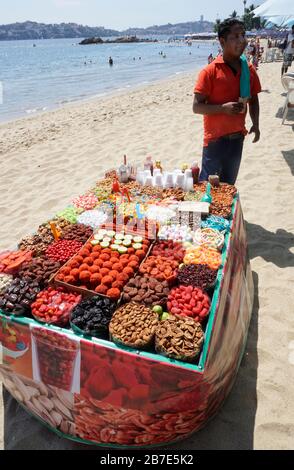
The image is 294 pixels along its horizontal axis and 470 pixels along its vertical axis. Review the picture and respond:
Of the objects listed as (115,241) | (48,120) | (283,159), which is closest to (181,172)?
(115,241)

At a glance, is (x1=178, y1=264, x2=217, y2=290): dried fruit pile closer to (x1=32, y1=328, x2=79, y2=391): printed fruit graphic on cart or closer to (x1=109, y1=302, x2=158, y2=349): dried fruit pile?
(x1=109, y1=302, x2=158, y2=349): dried fruit pile

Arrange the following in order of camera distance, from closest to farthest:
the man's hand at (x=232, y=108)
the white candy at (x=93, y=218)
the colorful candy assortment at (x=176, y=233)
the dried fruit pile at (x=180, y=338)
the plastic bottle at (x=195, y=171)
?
the dried fruit pile at (x=180, y=338)
the colorful candy assortment at (x=176, y=233)
the white candy at (x=93, y=218)
the man's hand at (x=232, y=108)
the plastic bottle at (x=195, y=171)

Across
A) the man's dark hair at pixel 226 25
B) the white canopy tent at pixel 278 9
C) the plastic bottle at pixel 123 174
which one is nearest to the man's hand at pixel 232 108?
the man's dark hair at pixel 226 25

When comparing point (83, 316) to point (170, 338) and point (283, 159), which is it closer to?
point (170, 338)

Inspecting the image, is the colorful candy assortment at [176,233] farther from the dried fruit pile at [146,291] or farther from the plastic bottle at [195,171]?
the plastic bottle at [195,171]

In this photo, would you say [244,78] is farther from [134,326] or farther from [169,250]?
[134,326]

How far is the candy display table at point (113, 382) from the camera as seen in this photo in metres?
2.15

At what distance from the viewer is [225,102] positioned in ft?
13.3

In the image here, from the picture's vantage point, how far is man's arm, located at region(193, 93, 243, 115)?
390 centimetres

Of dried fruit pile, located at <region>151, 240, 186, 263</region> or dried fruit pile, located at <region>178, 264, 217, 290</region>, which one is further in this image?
dried fruit pile, located at <region>151, 240, 186, 263</region>

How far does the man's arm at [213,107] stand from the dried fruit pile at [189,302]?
235 cm

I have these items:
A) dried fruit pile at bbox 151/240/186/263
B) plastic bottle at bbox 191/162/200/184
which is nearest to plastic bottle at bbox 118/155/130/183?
plastic bottle at bbox 191/162/200/184

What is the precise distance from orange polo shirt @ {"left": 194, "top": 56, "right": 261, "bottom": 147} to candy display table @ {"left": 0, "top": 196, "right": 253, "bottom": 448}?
2.36 m

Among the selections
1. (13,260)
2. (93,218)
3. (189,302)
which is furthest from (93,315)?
(93,218)
